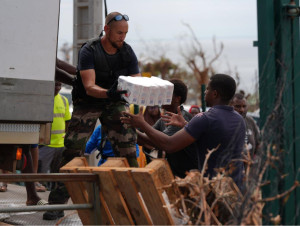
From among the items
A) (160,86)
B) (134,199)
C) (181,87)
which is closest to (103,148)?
(181,87)

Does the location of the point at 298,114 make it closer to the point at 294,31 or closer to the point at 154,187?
the point at 294,31

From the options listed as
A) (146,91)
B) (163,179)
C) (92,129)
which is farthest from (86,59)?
(163,179)

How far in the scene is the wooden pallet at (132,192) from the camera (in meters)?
3.26

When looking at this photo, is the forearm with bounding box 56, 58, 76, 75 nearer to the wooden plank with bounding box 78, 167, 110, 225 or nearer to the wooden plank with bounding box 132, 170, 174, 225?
the wooden plank with bounding box 78, 167, 110, 225

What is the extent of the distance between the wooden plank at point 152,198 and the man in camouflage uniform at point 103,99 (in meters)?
2.44

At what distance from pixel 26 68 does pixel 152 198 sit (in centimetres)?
232

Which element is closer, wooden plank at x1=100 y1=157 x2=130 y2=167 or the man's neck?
wooden plank at x1=100 y1=157 x2=130 y2=167

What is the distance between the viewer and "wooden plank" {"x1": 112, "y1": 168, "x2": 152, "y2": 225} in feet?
10.9

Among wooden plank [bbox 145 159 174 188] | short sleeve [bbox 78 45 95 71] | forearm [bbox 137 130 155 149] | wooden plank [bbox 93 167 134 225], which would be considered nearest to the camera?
wooden plank [bbox 145 159 174 188]

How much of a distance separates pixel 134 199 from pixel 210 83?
64.8 inches

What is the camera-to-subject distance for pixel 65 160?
18.9ft

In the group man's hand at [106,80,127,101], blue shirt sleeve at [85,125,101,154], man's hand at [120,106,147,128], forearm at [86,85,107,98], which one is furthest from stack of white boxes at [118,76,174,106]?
blue shirt sleeve at [85,125,101,154]

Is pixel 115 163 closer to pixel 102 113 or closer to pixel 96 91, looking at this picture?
pixel 96 91

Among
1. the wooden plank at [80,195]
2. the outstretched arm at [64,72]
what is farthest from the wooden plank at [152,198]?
the outstretched arm at [64,72]
